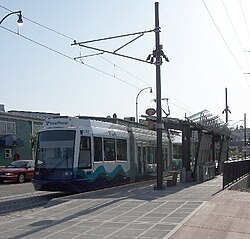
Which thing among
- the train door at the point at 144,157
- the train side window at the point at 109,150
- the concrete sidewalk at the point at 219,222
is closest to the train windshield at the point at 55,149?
the train side window at the point at 109,150

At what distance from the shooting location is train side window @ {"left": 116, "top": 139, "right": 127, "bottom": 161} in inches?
874

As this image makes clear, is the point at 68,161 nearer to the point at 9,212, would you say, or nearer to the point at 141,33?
the point at 9,212

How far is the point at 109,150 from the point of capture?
21.2 meters

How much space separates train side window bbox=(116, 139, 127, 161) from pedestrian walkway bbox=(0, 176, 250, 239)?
715cm

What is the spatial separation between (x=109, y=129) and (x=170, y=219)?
36.4ft

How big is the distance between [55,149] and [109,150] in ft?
9.18

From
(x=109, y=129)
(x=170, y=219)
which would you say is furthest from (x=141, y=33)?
(x=170, y=219)

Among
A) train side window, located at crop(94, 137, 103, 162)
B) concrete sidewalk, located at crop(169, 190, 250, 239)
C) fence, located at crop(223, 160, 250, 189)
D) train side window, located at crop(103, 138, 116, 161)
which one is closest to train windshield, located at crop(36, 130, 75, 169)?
train side window, located at crop(94, 137, 103, 162)

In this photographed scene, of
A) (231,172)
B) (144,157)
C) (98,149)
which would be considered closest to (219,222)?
(98,149)

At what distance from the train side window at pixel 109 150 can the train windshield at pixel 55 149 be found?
2.11 m

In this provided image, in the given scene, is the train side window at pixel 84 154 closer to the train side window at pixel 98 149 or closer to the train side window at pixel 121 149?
the train side window at pixel 98 149

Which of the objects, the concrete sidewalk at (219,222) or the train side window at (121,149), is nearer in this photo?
the concrete sidewalk at (219,222)

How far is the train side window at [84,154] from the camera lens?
18.9 metres

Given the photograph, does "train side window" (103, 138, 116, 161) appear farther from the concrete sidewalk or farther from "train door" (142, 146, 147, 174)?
the concrete sidewalk
